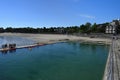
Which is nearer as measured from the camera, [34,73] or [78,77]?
[78,77]

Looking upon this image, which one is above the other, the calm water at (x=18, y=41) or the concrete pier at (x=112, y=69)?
the concrete pier at (x=112, y=69)

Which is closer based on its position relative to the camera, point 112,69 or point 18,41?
point 112,69

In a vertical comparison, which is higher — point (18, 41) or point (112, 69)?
point (112, 69)

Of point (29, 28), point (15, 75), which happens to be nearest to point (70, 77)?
point (15, 75)

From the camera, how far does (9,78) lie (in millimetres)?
23734

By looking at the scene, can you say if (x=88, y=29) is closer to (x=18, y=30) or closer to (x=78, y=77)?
(x=18, y=30)

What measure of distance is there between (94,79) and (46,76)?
628 cm

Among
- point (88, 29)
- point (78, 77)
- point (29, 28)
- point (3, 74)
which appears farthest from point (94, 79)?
point (29, 28)

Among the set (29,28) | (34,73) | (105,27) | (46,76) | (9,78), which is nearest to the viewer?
(9,78)

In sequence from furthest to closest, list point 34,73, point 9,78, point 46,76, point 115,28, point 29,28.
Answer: point 29,28 → point 115,28 → point 34,73 → point 46,76 → point 9,78

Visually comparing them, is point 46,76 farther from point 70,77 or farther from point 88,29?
point 88,29

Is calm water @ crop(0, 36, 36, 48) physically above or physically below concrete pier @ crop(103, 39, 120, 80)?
below

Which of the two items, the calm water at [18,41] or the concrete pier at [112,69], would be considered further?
the calm water at [18,41]

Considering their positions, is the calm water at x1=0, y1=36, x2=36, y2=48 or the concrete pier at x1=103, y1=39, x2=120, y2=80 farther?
the calm water at x1=0, y1=36, x2=36, y2=48
